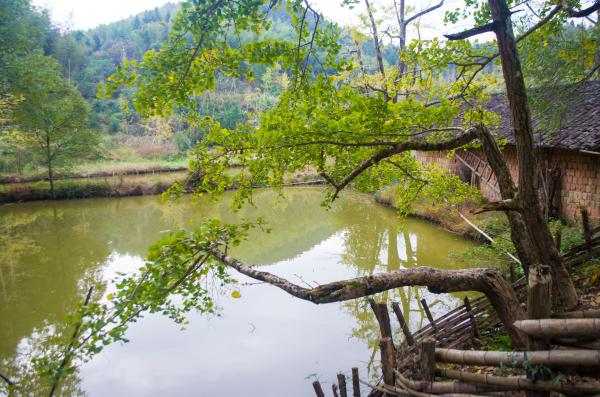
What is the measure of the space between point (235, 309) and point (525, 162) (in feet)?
18.3

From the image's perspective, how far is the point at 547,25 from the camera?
441cm

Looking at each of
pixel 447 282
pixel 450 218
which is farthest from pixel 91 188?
pixel 447 282

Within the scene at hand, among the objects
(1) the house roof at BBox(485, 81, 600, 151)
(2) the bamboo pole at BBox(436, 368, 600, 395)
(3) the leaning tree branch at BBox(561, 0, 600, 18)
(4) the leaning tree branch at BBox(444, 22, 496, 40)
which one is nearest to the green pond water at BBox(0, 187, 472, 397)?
(2) the bamboo pole at BBox(436, 368, 600, 395)

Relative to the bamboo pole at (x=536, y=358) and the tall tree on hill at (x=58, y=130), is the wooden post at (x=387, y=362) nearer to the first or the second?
the bamboo pole at (x=536, y=358)

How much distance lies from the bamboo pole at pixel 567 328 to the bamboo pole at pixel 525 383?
0.84ft

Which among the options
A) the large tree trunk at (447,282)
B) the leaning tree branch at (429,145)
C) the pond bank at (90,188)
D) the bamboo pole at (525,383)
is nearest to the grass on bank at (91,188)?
the pond bank at (90,188)

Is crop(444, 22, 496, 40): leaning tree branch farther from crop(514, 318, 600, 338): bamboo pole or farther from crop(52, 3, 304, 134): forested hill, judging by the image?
crop(52, 3, 304, 134): forested hill

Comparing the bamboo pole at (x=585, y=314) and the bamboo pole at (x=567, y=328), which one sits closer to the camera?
the bamboo pole at (x=567, y=328)

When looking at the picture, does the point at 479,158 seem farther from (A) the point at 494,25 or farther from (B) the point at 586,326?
(B) the point at 586,326

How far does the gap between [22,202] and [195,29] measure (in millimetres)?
20226

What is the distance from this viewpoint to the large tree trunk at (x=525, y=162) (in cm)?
331

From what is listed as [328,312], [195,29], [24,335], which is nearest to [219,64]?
[195,29]

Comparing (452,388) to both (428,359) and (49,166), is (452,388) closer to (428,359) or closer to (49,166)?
(428,359)

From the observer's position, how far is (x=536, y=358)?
213 centimetres
